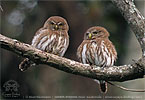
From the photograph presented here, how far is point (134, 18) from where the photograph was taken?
4121mm

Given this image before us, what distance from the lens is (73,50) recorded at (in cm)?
966

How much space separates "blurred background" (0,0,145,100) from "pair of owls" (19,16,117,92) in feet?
11.4

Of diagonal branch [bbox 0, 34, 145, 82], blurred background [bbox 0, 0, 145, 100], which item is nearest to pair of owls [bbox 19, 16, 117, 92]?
diagonal branch [bbox 0, 34, 145, 82]

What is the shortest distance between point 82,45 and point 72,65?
1.17 meters

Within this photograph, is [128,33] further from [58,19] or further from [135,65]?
[135,65]

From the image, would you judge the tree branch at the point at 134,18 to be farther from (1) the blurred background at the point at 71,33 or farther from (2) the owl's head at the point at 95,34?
(1) the blurred background at the point at 71,33

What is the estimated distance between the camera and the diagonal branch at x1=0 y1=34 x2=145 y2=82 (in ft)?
12.9

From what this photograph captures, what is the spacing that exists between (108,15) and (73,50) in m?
1.42

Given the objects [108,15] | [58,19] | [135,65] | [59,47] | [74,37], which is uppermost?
[108,15]

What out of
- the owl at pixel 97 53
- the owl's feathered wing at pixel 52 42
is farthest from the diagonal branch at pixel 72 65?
the owl's feathered wing at pixel 52 42

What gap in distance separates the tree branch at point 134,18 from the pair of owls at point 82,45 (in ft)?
3.71

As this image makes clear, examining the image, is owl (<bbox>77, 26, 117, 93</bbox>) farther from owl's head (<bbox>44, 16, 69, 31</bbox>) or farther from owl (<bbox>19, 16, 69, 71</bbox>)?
owl's head (<bbox>44, 16, 69, 31</bbox>)

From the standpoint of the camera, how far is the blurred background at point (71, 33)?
9.12 m

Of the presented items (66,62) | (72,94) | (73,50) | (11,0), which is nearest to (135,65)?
(66,62)
